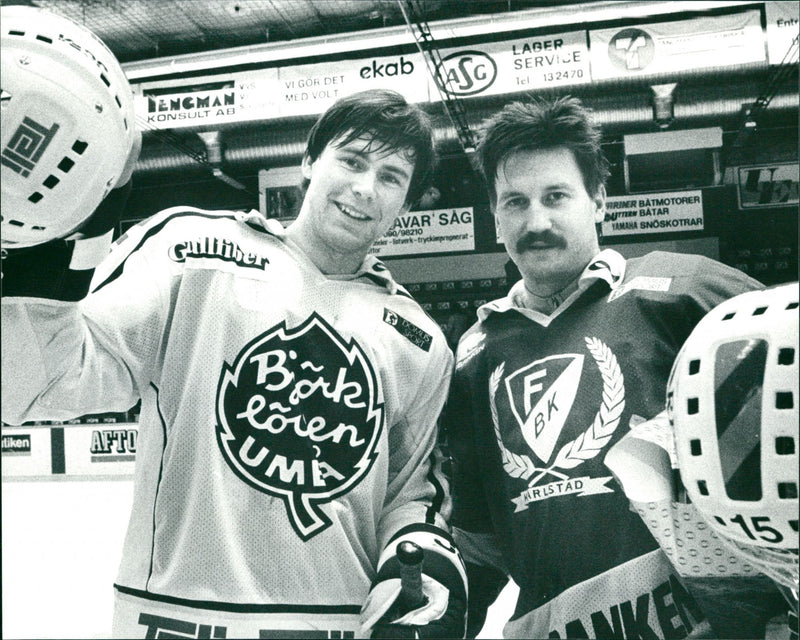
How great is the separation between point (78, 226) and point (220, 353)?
0.79ft

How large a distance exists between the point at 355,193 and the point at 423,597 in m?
0.48

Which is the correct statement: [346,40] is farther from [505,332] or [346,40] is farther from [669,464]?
[669,464]

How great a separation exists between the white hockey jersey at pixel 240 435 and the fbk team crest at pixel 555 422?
0.14m

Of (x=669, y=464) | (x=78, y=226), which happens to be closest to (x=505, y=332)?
(x=669, y=464)

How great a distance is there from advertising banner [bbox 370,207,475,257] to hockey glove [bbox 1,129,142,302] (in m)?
0.32

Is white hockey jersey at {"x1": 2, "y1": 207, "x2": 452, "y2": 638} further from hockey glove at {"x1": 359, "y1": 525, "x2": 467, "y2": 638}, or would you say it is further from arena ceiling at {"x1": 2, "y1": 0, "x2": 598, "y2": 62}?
arena ceiling at {"x1": 2, "y1": 0, "x2": 598, "y2": 62}

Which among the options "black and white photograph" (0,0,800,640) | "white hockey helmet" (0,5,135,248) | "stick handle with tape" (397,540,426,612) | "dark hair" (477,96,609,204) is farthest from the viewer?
"dark hair" (477,96,609,204)

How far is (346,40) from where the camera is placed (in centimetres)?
81

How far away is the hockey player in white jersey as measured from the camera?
2.57 ft

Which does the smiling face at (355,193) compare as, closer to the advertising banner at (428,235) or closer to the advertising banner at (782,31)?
the advertising banner at (428,235)

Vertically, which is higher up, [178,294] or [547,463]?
[178,294]

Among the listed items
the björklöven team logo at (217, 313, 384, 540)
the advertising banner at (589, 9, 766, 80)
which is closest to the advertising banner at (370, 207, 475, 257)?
the björklöven team logo at (217, 313, 384, 540)

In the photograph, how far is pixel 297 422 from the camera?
79 cm

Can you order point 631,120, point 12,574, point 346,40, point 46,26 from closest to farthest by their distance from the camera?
point 46,26
point 12,574
point 346,40
point 631,120
